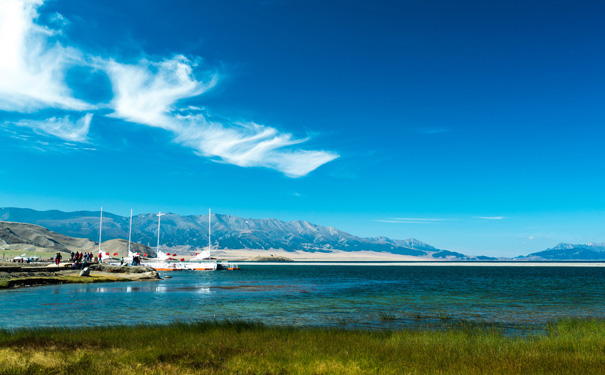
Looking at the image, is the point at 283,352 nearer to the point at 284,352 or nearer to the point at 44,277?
the point at 284,352

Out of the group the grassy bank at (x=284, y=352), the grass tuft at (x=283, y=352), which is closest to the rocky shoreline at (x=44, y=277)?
the grass tuft at (x=283, y=352)

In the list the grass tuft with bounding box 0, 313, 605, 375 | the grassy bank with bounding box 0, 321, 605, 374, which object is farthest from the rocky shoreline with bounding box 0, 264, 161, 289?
the grassy bank with bounding box 0, 321, 605, 374

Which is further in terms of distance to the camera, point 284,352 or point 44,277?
point 44,277

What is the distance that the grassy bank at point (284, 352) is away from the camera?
1294 cm

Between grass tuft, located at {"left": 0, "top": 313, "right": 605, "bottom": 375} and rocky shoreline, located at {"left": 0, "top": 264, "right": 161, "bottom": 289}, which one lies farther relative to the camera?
rocky shoreline, located at {"left": 0, "top": 264, "right": 161, "bottom": 289}

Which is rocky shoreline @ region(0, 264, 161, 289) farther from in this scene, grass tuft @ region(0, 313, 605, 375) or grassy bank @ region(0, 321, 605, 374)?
grassy bank @ region(0, 321, 605, 374)

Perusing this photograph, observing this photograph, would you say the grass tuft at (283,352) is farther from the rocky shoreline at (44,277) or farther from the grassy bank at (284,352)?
the rocky shoreline at (44,277)

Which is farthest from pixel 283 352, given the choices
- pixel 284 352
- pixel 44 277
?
pixel 44 277

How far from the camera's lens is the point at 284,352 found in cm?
1567

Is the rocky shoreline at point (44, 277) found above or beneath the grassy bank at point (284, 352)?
beneath

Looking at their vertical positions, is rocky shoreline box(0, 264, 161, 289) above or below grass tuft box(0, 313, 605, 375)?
below

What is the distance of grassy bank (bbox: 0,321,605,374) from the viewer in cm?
1294

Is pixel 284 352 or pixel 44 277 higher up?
pixel 284 352

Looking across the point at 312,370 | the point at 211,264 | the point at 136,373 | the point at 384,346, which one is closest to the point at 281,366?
the point at 312,370
